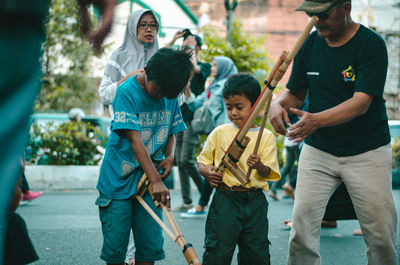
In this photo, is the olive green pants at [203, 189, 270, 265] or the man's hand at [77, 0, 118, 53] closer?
the man's hand at [77, 0, 118, 53]

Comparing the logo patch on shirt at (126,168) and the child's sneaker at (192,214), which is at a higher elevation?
the logo patch on shirt at (126,168)

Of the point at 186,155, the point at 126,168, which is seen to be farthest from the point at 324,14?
the point at 186,155

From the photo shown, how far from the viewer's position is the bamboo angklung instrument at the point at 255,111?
2.42 meters

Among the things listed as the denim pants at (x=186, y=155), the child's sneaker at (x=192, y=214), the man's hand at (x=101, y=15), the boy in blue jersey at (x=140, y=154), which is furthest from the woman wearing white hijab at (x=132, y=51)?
the man's hand at (x=101, y=15)

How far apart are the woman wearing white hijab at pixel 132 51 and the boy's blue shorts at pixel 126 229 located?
3.36 feet

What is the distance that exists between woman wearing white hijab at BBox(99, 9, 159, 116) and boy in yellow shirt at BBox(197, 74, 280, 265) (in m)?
0.94

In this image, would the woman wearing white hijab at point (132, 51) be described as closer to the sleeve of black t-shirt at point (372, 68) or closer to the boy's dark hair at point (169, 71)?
the boy's dark hair at point (169, 71)

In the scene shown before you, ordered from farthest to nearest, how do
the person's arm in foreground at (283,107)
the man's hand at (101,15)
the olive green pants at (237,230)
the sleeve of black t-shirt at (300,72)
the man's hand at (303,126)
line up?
1. the sleeve of black t-shirt at (300,72)
2. the olive green pants at (237,230)
3. the person's arm in foreground at (283,107)
4. the man's hand at (303,126)
5. the man's hand at (101,15)

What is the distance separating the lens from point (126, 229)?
299 centimetres

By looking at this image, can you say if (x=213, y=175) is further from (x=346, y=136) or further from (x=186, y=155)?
(x=186, y=155)

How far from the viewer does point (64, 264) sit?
167 inches

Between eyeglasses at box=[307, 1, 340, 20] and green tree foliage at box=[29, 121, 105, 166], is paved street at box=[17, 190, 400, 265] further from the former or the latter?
eyeglasses at box=[307, 1, 340, 20]

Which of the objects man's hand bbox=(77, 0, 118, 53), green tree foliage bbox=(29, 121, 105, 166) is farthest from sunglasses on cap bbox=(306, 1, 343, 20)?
green tree foliage bbox=(29, 121, 105, 166)

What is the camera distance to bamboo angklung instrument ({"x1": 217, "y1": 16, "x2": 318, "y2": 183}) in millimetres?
2416
